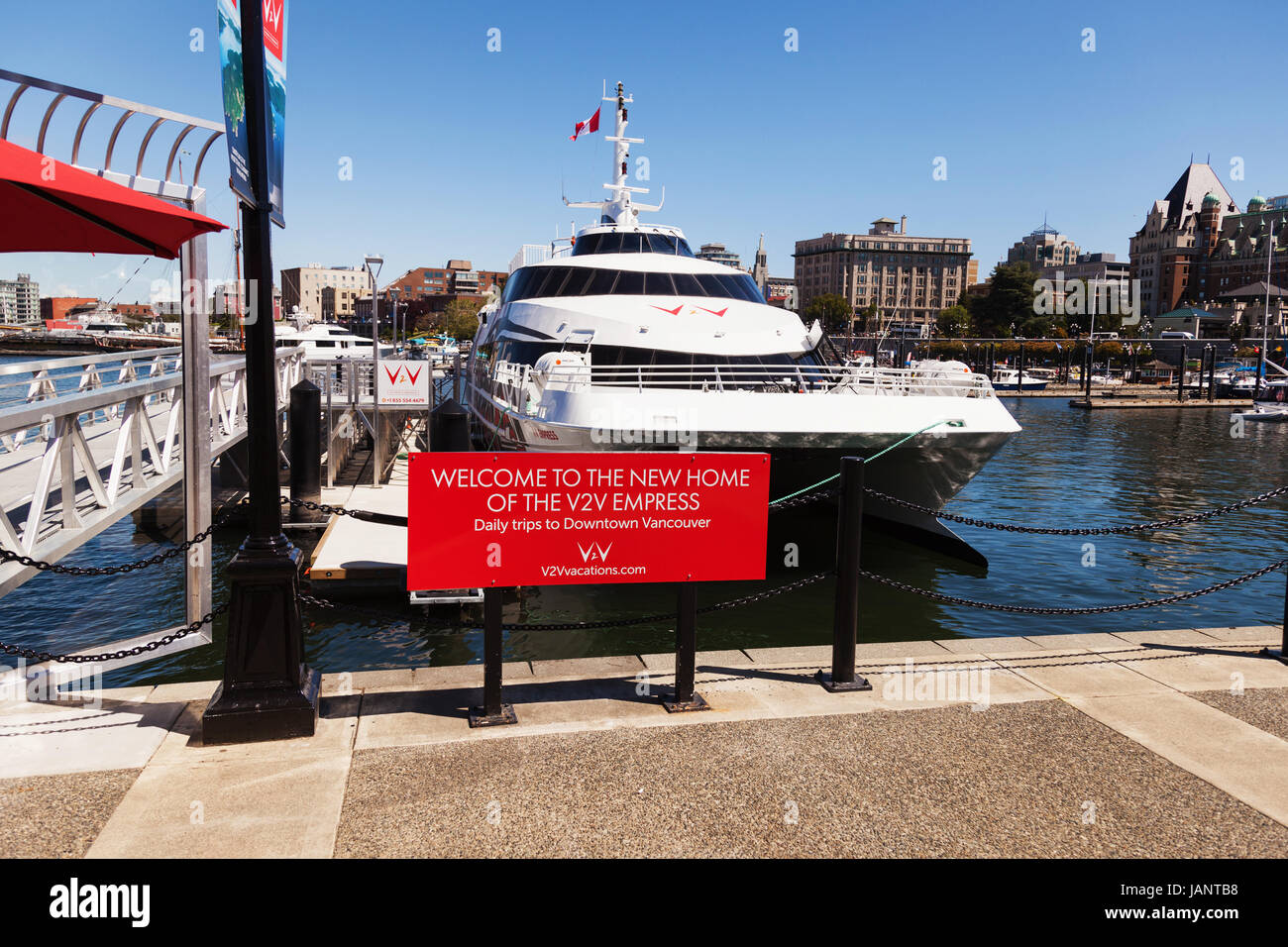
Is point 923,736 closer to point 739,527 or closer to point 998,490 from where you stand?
point 739,527

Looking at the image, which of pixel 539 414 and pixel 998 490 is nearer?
pixel 539 414

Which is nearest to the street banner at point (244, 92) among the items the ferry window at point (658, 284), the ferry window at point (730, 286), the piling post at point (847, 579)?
the piling post at point (847, 579)

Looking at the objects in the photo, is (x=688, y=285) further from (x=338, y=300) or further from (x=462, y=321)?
(x=338, y=300)

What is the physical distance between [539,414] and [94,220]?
24.8ft

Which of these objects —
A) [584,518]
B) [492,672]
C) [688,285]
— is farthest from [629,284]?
[492,672]

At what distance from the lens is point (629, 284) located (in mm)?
17516

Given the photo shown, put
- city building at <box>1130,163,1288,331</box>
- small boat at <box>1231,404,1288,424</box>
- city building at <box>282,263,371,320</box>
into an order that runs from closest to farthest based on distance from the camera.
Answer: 1. small boat at <box>1231,404,1288,424</box>
2. city building at <box>1130,163,1288,331</box>
3. city building at <box>282,263,371,320</box>

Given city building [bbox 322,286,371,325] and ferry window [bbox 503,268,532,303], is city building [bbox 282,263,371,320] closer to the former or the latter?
city building [bbox 322,286,371,325]

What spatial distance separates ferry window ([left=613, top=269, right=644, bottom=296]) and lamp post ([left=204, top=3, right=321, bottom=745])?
1254 cm

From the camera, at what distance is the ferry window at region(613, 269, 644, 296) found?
17375mm

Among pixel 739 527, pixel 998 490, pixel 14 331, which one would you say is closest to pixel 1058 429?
pixel 998 490

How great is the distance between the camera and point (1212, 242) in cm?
16262

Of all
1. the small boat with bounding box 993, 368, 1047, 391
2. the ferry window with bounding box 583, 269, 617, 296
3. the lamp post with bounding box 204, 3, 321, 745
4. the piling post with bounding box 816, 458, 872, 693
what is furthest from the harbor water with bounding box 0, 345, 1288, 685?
the small boat with bounding box 993, 368, 1047, 391

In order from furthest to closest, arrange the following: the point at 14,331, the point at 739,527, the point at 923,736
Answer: the point at 14,331 → the point at 739,527 → the point at 923,736
